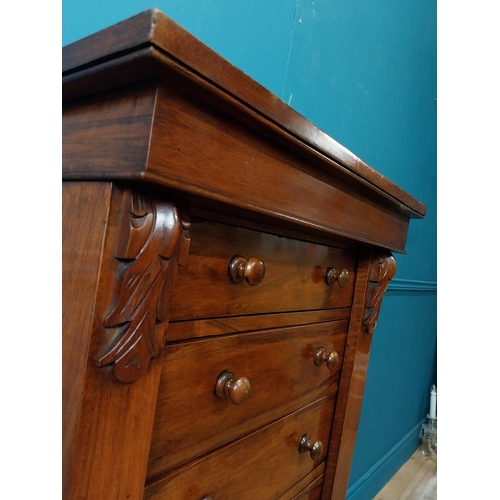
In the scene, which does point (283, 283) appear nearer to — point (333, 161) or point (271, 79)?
point (333, 161)

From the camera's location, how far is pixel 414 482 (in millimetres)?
1832

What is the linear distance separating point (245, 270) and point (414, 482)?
1.92 metres

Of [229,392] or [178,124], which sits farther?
[229,392]

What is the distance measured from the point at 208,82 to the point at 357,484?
174 cm

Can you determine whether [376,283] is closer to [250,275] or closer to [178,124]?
[250,275]

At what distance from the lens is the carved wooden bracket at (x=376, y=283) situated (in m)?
0.81

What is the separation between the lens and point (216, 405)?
0.51 meters

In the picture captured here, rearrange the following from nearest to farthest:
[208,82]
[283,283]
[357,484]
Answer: [208,82] < [283,283] < [357,484]

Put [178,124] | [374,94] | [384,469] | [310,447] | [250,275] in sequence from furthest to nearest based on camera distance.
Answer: [384,469] → [374,94] → [310,447] → [250,275] → [178,124]

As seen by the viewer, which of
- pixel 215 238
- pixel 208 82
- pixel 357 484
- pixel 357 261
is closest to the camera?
pixel 208 82

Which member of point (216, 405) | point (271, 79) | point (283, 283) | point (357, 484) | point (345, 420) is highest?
point (271, 79)

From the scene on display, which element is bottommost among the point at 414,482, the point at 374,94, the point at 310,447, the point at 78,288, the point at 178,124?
the point at 414,482

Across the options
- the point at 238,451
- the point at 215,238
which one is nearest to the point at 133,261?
the point at 215,238

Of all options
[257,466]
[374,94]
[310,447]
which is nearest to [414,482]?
[310,447]
